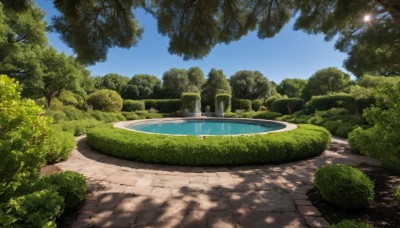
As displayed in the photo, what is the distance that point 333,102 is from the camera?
59.7 feet

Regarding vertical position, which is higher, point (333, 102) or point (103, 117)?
point (333, 102)

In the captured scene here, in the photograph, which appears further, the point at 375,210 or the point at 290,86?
the point at 290,86

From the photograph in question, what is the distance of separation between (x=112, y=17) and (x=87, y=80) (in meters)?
23.9

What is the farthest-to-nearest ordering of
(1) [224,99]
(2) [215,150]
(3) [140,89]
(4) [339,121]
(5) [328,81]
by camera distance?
1. (3) [140,89]
2. (5) [328,81]
3. (1) [224,99]
4. (4) [339,121]
5. (2) [215,150]

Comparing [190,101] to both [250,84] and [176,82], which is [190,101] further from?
[250,84]

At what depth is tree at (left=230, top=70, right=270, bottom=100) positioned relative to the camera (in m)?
37.6

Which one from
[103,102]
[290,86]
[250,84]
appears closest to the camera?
[103,102]

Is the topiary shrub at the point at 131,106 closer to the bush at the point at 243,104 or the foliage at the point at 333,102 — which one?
the bush at the point at 243,104

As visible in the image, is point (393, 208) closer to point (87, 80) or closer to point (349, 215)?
point (349, 215)

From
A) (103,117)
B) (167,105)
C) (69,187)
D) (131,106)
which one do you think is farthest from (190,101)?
(69,187)

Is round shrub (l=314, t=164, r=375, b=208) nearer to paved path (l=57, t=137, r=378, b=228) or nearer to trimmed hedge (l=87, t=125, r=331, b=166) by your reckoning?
paved path (l=57, t=137, r=378, b=228)

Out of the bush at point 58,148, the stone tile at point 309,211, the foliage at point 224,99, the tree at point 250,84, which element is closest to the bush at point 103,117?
the bush at point 58,148

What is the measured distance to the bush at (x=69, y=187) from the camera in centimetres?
324

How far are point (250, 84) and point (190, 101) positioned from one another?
16088mm
